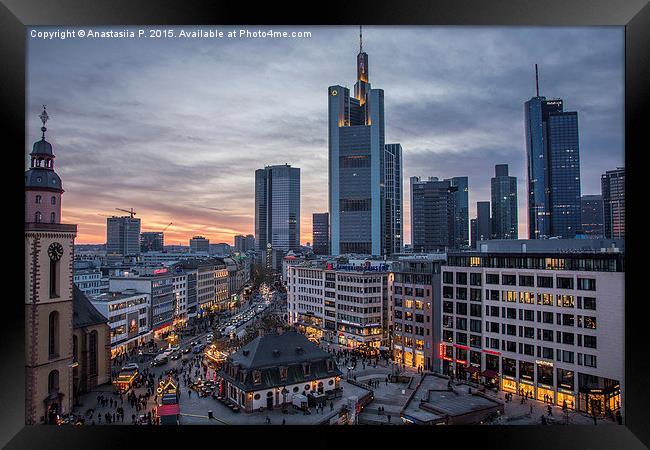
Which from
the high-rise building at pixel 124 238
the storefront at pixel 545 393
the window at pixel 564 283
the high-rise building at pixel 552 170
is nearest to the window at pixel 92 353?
the storefront at pixel 545 393

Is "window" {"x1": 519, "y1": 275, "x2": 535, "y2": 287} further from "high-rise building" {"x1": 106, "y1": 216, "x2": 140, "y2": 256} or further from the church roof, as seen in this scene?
"high-rise building" {"x1": 106, "y1": 216, "x2": 140, "y2": 256}

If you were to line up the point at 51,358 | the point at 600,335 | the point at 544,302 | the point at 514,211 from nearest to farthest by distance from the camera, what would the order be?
the point at 51,358 < the point at 600,335 < the point at 544,302 < the point at 514,211

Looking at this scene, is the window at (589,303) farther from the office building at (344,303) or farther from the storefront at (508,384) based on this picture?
the office building at (344,303)

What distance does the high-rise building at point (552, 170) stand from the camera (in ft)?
169

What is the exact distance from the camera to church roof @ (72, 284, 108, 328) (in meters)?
18.4

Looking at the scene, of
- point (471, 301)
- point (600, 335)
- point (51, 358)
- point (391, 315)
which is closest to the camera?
point (51, 358)

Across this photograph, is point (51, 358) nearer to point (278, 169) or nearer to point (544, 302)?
point (544, 302)

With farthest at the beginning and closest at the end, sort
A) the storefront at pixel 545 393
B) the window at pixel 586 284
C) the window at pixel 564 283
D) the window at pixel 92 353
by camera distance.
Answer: the window at pixel 92 353, the window at pixel 564 283, the storefront at pixel 545 393, the window at pixel 586 284

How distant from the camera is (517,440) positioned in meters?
7.46

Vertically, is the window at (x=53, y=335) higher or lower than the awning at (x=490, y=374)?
higher

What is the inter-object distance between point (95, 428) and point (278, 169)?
11728cm

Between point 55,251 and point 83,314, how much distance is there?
5568mm

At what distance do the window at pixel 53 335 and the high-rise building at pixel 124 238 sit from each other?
4618 centimetres
